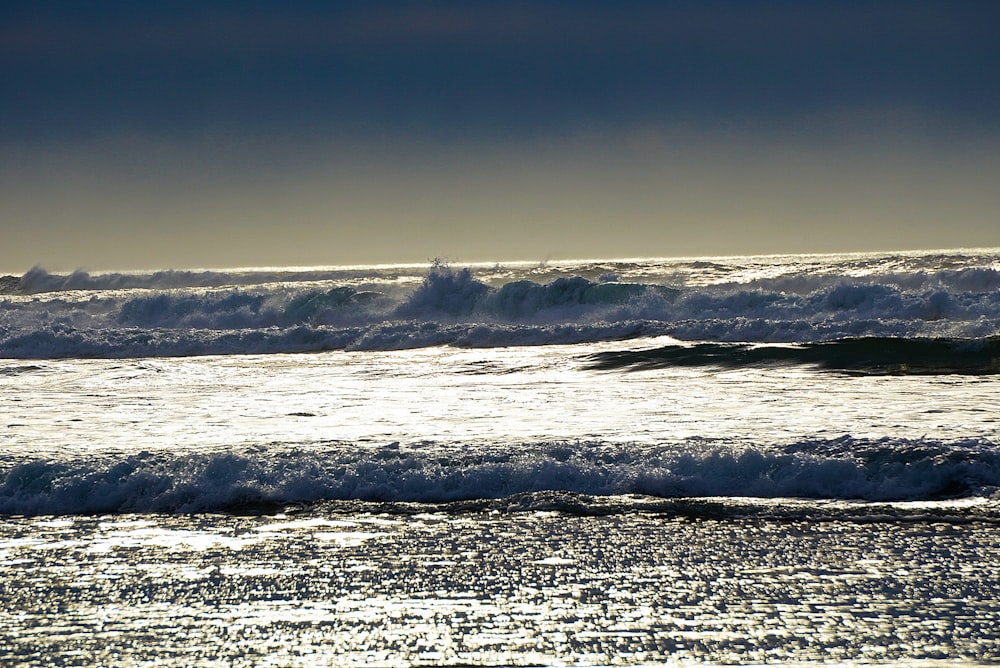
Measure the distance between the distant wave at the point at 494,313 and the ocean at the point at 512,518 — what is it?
5.90 m

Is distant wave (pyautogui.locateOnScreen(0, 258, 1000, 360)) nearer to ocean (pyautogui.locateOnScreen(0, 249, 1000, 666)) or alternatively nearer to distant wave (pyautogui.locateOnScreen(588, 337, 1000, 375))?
distant wave (pyautogui.locateOnScreen(588, 337, 1000, 375))

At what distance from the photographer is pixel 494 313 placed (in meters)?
30.3

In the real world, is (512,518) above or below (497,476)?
below

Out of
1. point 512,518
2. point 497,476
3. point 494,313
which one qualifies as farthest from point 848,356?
point 494,313

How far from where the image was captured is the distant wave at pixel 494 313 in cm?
2170

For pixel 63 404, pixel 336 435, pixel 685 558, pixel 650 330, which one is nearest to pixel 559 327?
pixel 650 330

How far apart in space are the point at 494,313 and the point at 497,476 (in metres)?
22.9

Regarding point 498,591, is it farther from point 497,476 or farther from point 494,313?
point 494,313

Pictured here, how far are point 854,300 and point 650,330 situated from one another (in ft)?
19.4

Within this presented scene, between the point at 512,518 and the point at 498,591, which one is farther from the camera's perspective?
the point at 512,518

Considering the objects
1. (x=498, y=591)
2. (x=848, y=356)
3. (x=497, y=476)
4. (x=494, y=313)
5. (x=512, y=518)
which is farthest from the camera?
(x=494, y=313)

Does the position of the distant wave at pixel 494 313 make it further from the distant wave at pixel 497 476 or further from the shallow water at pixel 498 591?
the shallow water at pixel 498 591

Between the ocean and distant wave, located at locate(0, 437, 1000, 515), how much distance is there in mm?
25

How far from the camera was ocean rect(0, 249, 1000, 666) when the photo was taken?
14.8 feet
